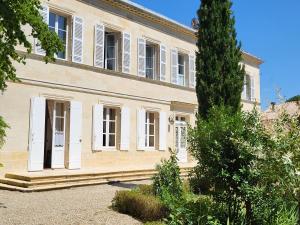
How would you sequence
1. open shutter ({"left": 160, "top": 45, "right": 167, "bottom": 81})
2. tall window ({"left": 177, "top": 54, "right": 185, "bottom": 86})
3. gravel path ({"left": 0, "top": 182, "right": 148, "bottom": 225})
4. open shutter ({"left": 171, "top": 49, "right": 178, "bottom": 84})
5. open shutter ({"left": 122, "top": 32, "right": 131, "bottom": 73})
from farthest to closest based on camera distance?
tall window ({"left": 177, "top": 54, "right": 185, "bottom": 86}) < open shutter ({"left": 171, "top": 49, "right": 178, "bottom": 84}) < open shutter ({"left": 160, "top": 45, "right": 167, "bottom": 81}) < open shutter ({"left": 122, "top": 32, "right": 131, "bottom": 73}) < gravel path ({"left": 0, "top": 182, "right": 148, "bottom": 225})

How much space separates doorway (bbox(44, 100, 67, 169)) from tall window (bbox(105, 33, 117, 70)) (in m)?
2.94

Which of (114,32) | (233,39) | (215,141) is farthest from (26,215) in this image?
(114,32)

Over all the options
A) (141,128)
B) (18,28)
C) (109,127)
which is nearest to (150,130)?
(141,128)

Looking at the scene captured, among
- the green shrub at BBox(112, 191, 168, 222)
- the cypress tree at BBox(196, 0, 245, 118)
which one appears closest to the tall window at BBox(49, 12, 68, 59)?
the cypress tree at BBox(196, 0, 245, 118)

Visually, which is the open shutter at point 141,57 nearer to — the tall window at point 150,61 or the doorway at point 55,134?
the tall window at point 150,61

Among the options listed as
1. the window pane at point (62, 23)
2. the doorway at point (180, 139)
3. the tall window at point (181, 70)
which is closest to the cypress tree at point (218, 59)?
the window pane at point (62, 23)

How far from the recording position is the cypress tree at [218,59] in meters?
11.9

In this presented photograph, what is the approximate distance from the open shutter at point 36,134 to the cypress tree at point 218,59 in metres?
5.03

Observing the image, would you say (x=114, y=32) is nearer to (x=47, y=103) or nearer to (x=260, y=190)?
(x=47, y=103)

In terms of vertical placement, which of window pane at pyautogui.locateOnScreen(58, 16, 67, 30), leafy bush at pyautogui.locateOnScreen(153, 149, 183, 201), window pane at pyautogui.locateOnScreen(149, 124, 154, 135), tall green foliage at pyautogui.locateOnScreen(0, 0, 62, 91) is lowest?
leafy bush at pyautogui.locateOnScreen(153, 149, 183, 201)

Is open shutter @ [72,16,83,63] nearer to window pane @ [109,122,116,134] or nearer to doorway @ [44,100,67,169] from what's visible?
doorway @ [44,100,67,169]

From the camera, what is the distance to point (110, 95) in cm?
1545

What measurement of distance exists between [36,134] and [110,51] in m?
5.19

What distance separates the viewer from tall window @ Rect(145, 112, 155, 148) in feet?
56.9
